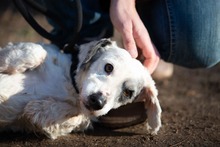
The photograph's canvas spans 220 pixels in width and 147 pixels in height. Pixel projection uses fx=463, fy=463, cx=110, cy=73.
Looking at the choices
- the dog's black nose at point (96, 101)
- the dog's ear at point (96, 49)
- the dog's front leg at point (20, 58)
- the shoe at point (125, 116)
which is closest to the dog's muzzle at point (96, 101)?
the dog's black nose at point (96, 101)

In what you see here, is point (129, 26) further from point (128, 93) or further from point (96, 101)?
point (96, 101)

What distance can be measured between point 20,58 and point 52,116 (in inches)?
17.0

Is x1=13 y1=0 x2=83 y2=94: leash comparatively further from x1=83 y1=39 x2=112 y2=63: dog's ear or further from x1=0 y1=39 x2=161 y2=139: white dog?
x1=83 y1=39 x2=112 y2=63: dog's ear

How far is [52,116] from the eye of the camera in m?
3.02

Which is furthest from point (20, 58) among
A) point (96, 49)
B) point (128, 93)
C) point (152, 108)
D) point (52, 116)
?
point (152, 108)

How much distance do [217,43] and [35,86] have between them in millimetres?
1560

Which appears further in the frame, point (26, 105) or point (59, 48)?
point (59, 48)

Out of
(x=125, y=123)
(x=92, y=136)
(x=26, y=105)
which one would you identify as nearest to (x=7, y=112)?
(x=26, y=105)

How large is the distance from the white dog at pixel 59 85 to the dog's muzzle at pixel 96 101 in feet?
0.08

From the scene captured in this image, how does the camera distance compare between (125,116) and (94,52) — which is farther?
(125,116)

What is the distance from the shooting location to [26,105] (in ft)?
9.74

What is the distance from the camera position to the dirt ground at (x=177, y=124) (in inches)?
121

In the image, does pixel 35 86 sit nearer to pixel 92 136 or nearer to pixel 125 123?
pixel 92 136

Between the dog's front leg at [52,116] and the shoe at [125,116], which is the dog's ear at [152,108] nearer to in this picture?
the shoe at [125,116]
